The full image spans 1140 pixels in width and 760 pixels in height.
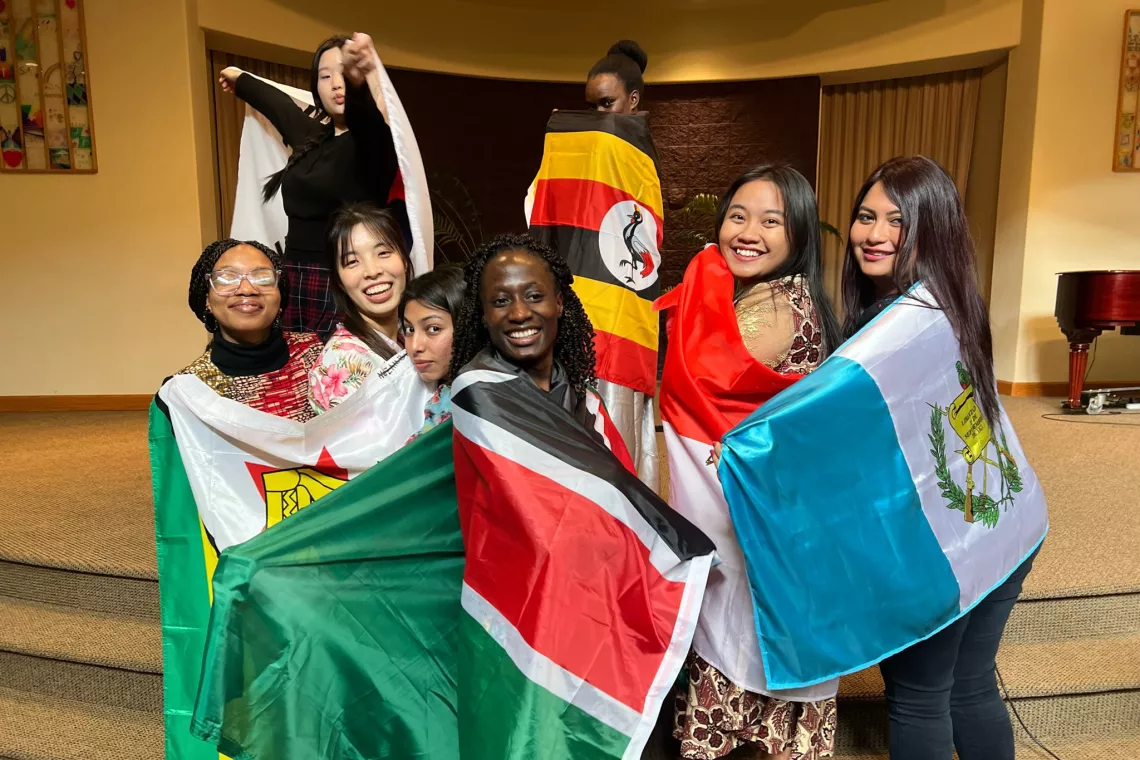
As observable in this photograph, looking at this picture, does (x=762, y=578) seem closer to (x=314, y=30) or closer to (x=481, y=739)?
(x=481, y=739)

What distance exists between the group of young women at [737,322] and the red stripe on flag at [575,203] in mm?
687

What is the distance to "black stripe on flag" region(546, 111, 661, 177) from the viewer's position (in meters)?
2.46

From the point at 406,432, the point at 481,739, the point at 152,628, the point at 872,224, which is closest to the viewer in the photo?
the point at 481,739

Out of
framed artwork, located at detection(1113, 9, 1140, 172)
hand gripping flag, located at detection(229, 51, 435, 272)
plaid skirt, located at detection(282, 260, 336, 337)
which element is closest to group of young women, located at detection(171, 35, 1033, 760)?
plaid skirt, located at detection(282, 260, 336, 337)

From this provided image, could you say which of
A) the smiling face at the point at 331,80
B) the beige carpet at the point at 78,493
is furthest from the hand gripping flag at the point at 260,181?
the beige carpet at the point at 78,493

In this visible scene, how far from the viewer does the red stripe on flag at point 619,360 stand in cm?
243

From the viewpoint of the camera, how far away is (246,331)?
5.93 ft

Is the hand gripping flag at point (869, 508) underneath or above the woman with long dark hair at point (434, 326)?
underneath

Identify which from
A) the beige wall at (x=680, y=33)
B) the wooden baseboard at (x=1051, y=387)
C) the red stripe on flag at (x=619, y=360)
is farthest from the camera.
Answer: the beige wall at (x=680, y=33)

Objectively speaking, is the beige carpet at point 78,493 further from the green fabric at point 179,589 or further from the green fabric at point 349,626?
the green fabric at point 349,626

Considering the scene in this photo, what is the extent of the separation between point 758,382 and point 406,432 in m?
0.81

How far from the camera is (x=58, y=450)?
4.13 metres

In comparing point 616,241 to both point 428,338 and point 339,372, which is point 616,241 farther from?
point 339,372

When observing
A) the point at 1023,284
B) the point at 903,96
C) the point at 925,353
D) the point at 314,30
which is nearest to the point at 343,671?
the point at 925,353
